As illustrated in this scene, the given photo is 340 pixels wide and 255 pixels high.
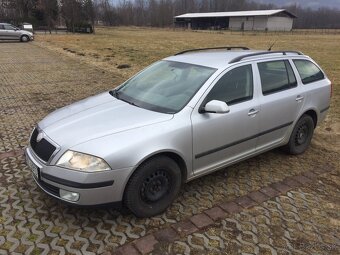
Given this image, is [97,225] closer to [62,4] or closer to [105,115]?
[105,115]

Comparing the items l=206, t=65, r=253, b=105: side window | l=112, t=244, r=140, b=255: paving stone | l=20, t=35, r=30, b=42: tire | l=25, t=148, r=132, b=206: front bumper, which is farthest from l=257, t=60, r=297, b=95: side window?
l=20, t=35, r=30, b=42: tire

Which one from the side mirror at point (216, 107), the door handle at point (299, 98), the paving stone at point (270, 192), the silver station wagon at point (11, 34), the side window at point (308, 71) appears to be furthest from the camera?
the silver station wagon at point (11, 34)

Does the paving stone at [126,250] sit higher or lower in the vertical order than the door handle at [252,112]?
lower

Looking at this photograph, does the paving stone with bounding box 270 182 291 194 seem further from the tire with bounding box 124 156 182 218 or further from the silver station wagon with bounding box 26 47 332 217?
the tire with bounding box 124 156 182 218

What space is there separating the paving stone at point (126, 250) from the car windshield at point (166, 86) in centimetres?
148

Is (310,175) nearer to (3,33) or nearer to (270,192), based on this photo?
(270,192)

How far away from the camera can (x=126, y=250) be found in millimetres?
3188

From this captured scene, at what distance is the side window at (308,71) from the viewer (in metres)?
5.23

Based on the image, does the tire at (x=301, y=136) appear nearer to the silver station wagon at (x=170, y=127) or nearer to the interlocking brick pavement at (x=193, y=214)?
the silver station wagon at (x=170, y=127)

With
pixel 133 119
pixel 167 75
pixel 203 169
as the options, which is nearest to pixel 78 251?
pixel 133 119

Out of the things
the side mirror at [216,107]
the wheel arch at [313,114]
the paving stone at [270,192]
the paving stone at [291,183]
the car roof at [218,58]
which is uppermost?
the car roof at [218,58]

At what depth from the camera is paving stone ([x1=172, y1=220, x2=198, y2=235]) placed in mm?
3480

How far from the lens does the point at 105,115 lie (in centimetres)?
387

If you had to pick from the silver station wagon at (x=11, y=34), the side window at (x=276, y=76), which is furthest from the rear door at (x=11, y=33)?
the side window at (x=276, y=76)
